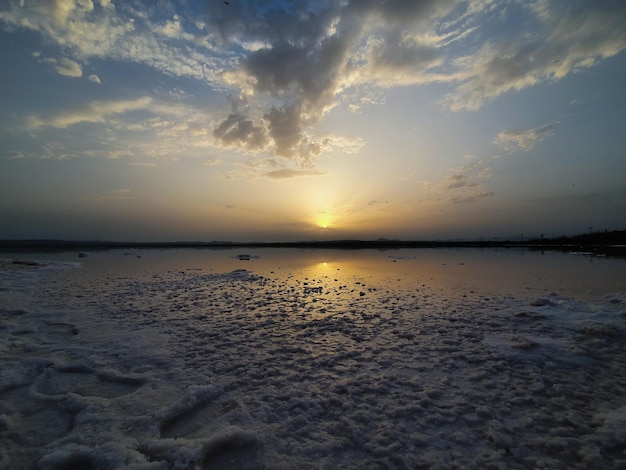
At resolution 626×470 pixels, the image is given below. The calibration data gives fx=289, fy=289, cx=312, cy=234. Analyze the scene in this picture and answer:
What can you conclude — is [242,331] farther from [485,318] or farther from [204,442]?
[485,318]

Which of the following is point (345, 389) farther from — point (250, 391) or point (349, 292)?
point (349, 292)

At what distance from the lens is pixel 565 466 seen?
367 centimetres

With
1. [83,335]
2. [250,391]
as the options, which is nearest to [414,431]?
[250,391]

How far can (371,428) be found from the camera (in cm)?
456

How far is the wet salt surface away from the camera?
401 cm

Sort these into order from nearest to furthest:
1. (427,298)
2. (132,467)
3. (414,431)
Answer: (132,467), (414,431), (427,298)

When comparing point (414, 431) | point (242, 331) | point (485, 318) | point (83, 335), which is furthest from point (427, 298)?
point (83, 335)

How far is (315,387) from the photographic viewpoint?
19.4ft

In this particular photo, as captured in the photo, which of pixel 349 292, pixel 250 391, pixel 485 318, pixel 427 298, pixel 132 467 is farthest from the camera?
pixel 349 292

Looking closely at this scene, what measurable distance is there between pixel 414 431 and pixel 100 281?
2281cm

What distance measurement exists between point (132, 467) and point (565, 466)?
5462 mm

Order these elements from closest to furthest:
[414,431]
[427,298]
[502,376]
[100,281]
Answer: [414,431] < [502,376] < [427,298] < [100,281]

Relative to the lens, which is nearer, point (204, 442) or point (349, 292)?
point (204, 442)

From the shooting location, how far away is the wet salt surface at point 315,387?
13.2ft
